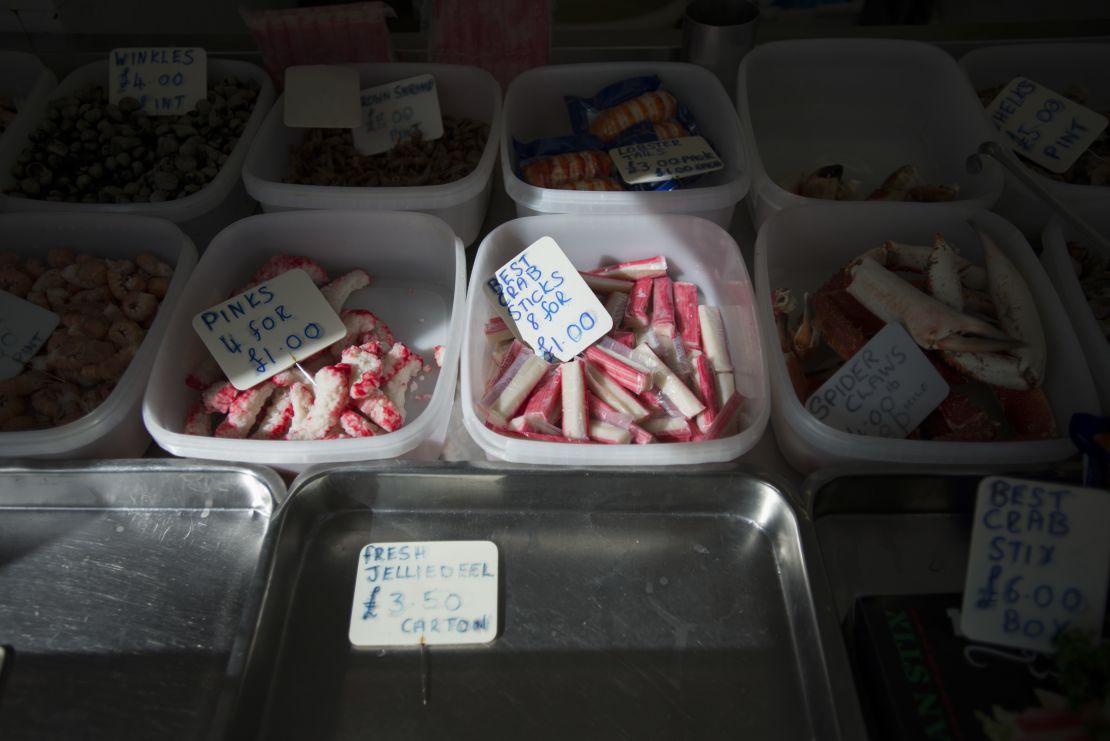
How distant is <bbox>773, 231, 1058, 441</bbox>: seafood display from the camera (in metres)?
0.92

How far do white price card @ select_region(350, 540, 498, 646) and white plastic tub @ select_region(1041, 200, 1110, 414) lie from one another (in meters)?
0.80

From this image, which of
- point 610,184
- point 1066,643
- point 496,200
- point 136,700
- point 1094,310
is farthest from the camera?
point 496,200

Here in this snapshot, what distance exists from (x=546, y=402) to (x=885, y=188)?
2.32 ft

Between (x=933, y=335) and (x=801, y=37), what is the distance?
30.8 inches

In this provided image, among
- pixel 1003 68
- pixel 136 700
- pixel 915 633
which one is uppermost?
pixel 1003 68

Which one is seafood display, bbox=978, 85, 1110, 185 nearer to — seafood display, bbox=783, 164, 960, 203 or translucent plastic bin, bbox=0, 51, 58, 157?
seafood display, bbox=783, 164, 960, 203

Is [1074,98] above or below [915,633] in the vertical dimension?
above

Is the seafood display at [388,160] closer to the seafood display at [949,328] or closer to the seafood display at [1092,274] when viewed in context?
the seafood display at [949,328]

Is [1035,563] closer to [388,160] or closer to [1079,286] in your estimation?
[1079,286]

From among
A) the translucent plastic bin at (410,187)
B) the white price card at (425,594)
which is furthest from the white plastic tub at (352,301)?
the white price card at (425,594)

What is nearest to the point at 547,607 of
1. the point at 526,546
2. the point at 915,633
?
the point at 526,546

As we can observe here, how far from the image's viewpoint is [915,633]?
0.72 m

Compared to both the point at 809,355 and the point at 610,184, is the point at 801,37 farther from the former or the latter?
the point at 809,355

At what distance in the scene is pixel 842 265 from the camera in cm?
118
